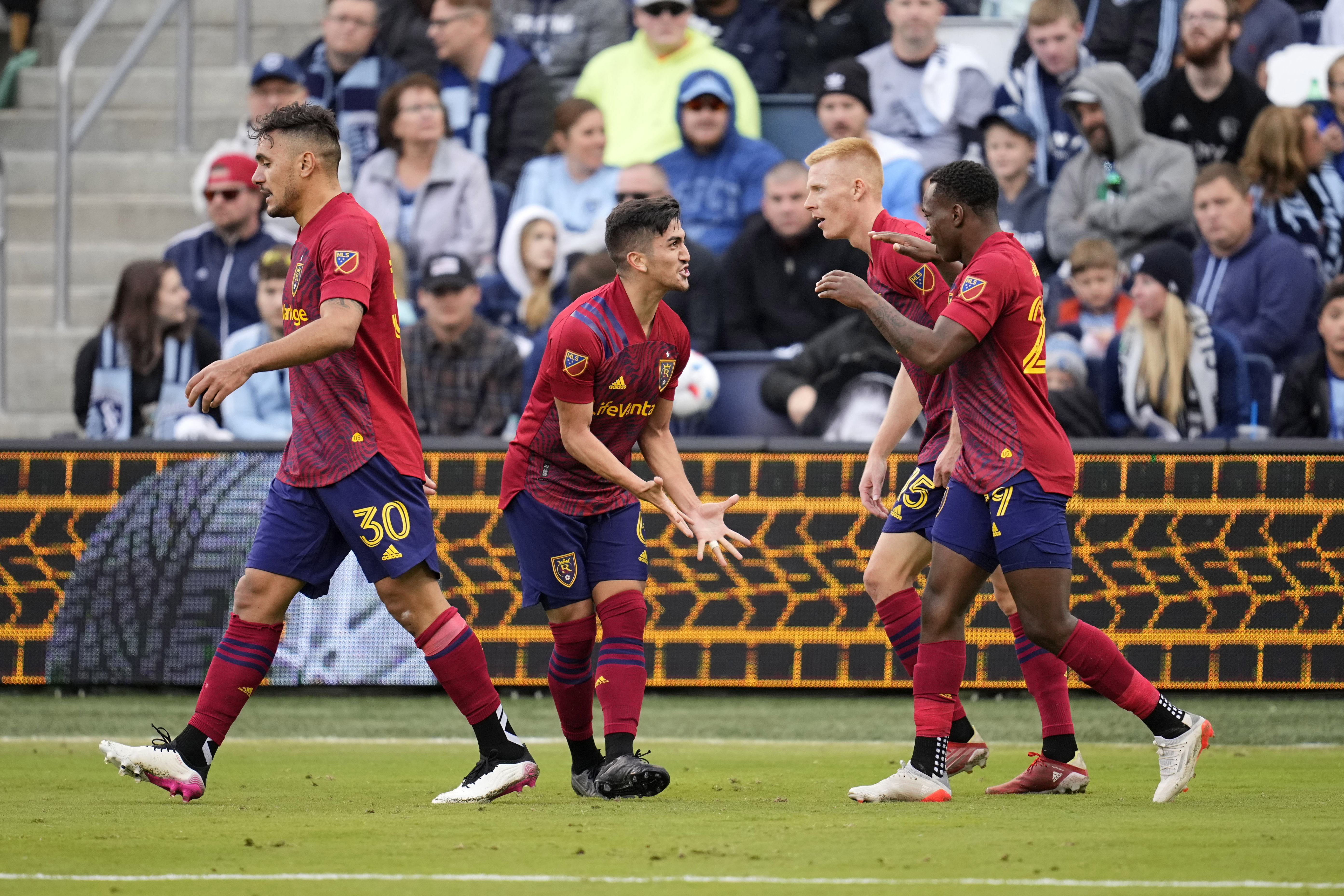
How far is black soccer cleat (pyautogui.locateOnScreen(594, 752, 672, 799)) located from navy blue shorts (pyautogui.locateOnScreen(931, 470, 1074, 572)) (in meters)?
1.33

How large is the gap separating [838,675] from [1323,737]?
2.61 metres

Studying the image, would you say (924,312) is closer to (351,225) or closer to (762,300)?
(351,225)

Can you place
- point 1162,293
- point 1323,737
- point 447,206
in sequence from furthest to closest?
point 447,206, point 1162,293, point 1323,737

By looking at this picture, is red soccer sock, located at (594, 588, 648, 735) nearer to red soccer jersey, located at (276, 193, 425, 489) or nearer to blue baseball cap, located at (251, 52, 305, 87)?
red soccer jersey, located at (276, 193, 425, 489)

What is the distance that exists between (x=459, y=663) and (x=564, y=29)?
9296mm

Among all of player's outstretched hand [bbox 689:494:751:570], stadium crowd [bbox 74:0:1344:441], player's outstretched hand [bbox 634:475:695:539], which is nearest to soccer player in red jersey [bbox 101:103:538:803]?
player's outstretched hand [bbox 634:475:695:539]

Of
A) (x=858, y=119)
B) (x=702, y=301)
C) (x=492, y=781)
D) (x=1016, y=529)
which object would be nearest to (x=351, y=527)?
(x=492, y=781)

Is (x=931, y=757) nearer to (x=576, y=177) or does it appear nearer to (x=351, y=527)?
(x=351, y=527)

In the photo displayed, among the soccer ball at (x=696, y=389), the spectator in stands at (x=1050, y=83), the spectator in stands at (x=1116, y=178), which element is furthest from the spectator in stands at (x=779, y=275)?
the spectator in stands at (x=1050, y=83)

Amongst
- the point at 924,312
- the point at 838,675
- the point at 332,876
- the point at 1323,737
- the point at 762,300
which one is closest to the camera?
the point at 332,876

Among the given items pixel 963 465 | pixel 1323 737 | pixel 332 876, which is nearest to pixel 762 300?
pixel 1323 737

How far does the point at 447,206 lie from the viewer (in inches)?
535

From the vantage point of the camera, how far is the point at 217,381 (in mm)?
5938

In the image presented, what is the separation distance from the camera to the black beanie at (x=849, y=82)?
12906 mm
